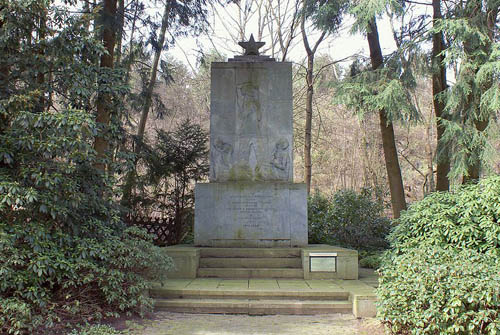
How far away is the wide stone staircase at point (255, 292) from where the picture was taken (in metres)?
6.33

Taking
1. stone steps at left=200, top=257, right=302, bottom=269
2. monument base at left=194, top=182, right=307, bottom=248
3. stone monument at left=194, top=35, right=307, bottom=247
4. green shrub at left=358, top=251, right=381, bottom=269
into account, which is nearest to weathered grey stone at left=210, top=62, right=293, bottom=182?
stone monument at left=194, top=35, right=307, bottom=247

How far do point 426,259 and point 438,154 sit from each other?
186 inches

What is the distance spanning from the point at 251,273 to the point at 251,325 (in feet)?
7.18

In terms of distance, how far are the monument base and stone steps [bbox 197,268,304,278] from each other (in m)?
1.02

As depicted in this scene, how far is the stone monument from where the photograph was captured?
352 inches

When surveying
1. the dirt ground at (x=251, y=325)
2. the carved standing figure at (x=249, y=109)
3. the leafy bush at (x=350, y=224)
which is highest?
the carved standing figure at (x=249, y=109)

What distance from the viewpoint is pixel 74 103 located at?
6273 mm

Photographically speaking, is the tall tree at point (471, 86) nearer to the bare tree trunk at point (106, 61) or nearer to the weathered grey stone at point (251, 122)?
the weathered grey stone at point (251, 122)

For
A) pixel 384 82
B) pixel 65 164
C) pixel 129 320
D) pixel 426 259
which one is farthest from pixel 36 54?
pixel 384 82

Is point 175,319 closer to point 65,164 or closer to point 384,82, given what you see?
point 65,164

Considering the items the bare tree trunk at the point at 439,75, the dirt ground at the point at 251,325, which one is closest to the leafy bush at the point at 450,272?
the dirt ground at the point at 251,325

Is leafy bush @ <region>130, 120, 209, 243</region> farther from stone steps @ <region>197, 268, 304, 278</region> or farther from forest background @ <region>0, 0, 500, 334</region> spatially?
stone steps @ <region>197, 268, 304, 278</region>

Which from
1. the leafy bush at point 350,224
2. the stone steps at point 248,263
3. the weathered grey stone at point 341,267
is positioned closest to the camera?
the weathered grey stone at point 341,267

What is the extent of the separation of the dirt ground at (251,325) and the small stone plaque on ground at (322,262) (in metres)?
1.52
